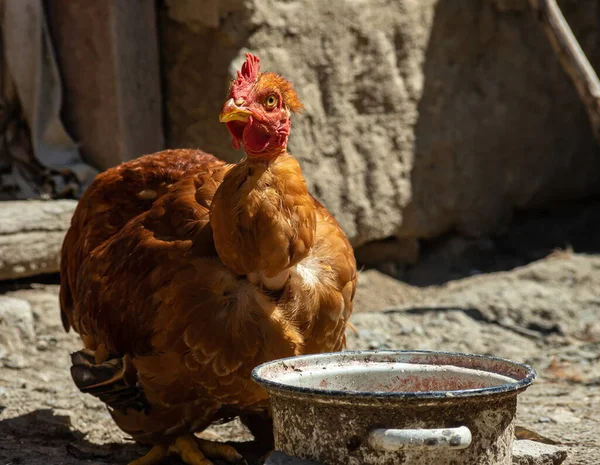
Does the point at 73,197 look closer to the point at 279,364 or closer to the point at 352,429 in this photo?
the point at 279,364

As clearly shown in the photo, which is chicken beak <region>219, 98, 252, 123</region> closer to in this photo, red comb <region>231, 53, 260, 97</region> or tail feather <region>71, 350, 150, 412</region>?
red comb <region>231, 53, 260, 97</region>

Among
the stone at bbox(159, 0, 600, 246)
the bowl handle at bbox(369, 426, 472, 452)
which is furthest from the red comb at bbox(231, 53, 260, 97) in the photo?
the stone at bbox(159, 0, 600, 246)

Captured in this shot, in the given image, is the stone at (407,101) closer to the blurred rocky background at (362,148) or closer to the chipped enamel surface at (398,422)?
the blurred rocky background at (362,148)

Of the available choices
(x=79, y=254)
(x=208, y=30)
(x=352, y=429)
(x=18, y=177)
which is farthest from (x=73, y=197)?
(x=352, y=429)

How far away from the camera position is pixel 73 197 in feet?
17.0

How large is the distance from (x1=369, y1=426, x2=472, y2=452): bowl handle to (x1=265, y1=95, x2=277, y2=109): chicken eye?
1132mm

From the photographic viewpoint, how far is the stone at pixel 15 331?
4.40 m

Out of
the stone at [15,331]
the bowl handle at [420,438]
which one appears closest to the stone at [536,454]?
the bowl handle at [420,438]

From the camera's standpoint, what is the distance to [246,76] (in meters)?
2.83

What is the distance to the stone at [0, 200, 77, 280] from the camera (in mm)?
4664

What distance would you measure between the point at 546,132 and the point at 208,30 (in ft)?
10.1

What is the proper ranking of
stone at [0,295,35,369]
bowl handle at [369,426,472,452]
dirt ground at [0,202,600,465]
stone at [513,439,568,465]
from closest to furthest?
bowl handle at [369,426,472,452] < stone at [513,439,568,465] < dirt ground at [0,202,600,465] < stone at [0,295,35,369]

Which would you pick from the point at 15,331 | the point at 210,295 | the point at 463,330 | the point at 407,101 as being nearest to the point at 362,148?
the point at 407,101

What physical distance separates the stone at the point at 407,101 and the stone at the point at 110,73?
0.41 ft
